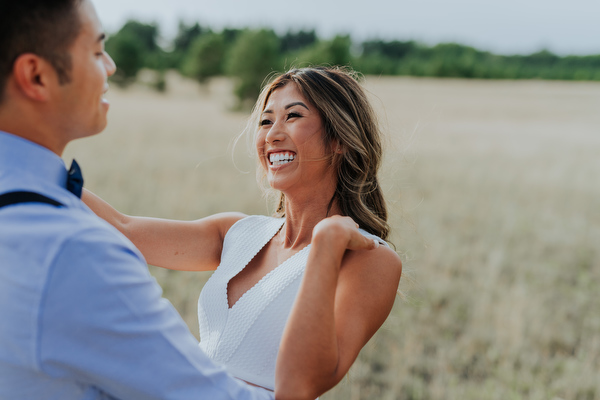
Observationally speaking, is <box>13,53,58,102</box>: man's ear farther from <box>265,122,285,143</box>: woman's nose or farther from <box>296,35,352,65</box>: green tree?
<box>296,35,352,65</box>: green tree

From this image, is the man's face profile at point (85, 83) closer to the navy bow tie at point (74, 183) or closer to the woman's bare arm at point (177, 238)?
the navy bow tie at point (74, 183)

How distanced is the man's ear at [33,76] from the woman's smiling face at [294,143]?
1122mm

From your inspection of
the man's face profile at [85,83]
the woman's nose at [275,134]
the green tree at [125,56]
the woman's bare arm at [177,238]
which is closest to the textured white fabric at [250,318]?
the woman's bare arm at [177,238]

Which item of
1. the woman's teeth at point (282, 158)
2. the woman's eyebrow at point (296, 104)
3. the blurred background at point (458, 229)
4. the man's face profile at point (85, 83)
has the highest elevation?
the man's face profile at point (85, 83)

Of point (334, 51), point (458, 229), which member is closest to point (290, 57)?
point (334, 51)

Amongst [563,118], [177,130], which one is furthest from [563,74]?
[177,130]

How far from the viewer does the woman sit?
5.79 feet

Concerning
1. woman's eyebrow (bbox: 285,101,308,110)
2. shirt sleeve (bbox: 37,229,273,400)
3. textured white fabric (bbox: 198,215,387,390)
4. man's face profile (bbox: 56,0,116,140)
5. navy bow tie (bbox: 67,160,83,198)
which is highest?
man's face profile (bbox: 56,0,116,140)

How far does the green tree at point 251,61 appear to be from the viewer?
105 ft

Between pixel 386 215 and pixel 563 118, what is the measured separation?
31143mm

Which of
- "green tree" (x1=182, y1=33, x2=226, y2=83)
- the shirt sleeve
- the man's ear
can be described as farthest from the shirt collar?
"green tree" (x1=182, y1=33, x2=226, y2=83)

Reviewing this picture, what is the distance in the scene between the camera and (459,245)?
292 inches

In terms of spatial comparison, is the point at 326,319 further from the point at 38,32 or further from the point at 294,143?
the point at 38,32

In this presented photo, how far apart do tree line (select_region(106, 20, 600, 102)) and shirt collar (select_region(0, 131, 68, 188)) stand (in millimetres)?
28321
